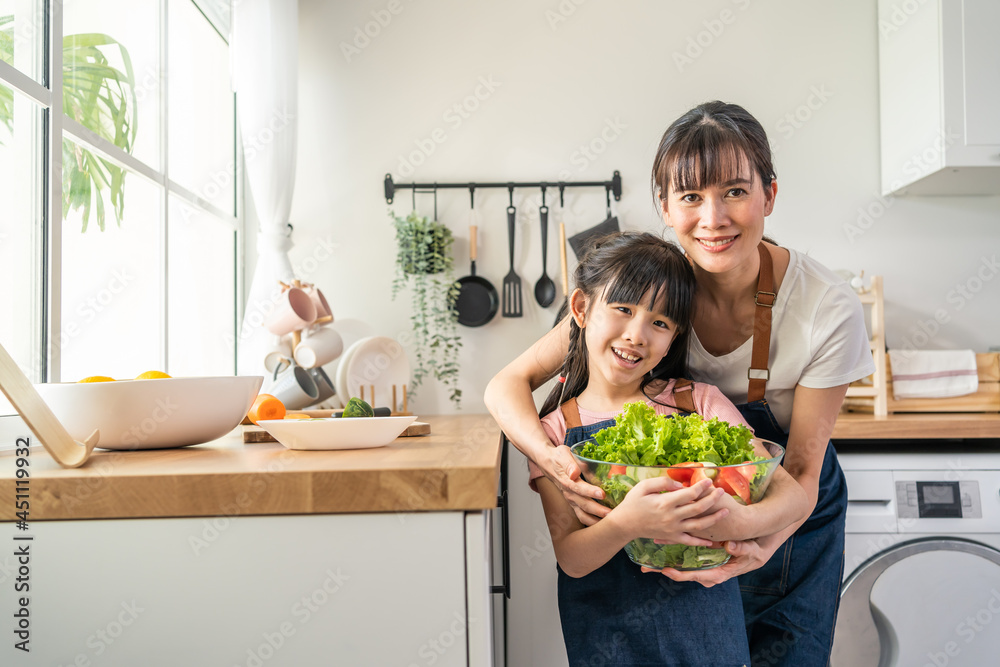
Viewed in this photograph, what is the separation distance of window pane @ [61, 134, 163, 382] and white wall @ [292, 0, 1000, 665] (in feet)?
1.92

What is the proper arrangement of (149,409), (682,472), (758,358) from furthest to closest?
(758,358)
(149,409)
(682,472)

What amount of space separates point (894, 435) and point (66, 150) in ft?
6.57

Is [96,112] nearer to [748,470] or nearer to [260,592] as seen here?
[260,592]

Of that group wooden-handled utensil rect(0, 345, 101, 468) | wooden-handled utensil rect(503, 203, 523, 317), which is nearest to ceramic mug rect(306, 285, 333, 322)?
wooden-handled utensil rect(503, 203, 523, 317)

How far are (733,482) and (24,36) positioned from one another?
4.42 ft

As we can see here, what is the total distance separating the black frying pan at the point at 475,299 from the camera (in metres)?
2.10

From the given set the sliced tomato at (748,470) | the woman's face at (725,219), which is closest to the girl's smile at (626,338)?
the woman's face at (725,219)

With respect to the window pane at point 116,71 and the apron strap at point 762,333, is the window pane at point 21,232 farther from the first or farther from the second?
the apron strap at point 762,333

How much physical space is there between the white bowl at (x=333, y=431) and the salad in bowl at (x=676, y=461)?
0.87ft

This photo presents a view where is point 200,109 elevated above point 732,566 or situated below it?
above

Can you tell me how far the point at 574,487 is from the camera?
0.84 meters

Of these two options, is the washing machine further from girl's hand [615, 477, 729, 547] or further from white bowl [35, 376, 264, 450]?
white bowl [35, 376, 264, 450]

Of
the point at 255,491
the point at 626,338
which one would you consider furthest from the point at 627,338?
the point at 255,491

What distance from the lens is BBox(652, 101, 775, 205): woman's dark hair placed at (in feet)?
3.23
